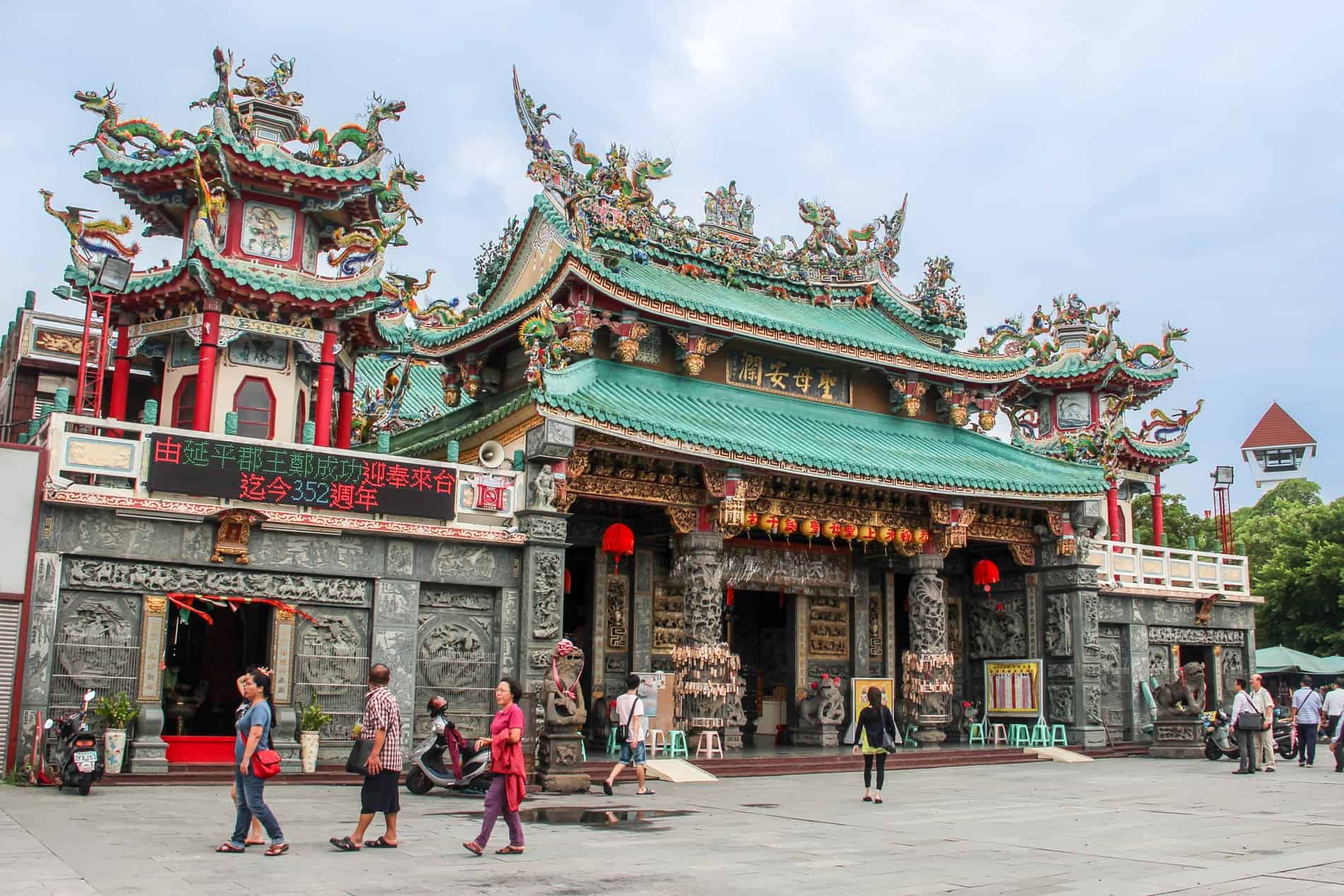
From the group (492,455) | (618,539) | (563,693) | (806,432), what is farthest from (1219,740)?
(492,455)

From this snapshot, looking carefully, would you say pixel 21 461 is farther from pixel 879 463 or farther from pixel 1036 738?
pixel 1036 738

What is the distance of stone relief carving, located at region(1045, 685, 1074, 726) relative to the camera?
917 inches

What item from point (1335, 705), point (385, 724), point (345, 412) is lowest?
point (1335, 705)

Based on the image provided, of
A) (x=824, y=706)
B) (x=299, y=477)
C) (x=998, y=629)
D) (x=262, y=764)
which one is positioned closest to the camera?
(x=262, y=764)

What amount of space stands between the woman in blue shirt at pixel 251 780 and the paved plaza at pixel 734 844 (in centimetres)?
18

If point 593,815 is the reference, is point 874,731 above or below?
above

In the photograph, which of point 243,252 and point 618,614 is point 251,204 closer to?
point 243,252

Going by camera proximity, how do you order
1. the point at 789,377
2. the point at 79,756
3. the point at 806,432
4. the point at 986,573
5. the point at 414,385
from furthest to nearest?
the point at 414,385 < the point at 986,573 < the point at 789,377 < the point at 806,432 < the point at 79,756

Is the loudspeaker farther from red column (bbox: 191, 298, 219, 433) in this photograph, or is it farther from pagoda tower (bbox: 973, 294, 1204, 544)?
pagoda tower (bbox: 973, 294, 1204, 544)

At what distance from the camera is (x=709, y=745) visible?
1911 centimetres

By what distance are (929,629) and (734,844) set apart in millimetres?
12194

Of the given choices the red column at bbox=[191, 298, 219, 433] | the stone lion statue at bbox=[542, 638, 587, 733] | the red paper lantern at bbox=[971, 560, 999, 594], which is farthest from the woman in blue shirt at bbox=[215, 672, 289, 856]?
the red paper lantern at bbox=[971, 560, 999, 594]

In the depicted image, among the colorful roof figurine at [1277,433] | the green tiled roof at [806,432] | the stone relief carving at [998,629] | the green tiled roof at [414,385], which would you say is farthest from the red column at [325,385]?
the colorful roof figurine at [1277,433]

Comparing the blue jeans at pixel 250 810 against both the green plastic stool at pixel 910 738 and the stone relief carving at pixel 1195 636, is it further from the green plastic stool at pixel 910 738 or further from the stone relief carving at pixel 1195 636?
the stone relief carving at pixel 1195 636
